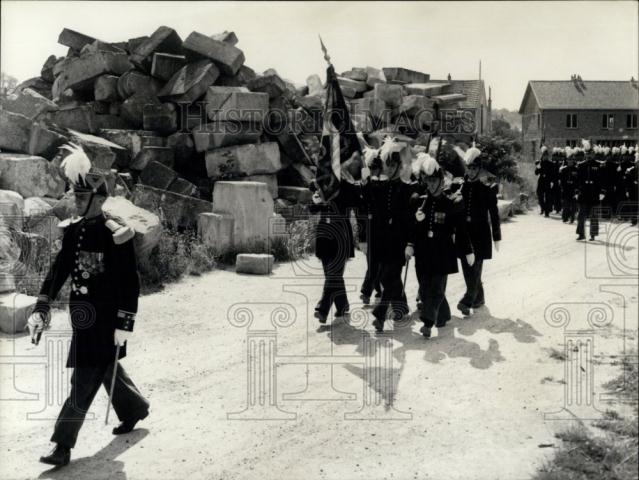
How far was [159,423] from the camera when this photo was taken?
5.38 meters

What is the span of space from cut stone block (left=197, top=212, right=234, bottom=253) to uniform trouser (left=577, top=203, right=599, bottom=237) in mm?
6754

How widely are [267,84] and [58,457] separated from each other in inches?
406

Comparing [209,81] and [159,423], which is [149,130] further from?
[159,423]

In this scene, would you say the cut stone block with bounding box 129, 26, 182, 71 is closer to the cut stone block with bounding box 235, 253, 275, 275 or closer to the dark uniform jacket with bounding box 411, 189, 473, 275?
the cut stone block with bounding box 235, 253, 275, 275

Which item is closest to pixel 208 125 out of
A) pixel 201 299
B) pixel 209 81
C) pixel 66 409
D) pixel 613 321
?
pixel 209 81

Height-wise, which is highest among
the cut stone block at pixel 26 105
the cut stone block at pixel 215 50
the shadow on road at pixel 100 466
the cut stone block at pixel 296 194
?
the cut stone block at pixel 215 50

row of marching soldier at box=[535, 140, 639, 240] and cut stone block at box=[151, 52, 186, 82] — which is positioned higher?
cut stone block at box=[151, 52, 186, 82]

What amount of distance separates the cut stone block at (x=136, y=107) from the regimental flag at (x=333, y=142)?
585 cm

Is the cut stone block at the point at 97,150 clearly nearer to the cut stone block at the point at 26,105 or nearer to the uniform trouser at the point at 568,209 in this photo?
the cut stone block at the point at 26,105

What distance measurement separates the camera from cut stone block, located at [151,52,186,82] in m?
13.3

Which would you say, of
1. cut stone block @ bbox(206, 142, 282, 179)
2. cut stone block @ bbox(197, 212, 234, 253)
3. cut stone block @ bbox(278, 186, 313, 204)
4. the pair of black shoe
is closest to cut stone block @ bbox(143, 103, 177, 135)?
cut stone block @ bbox(206, 142, 282, 179)

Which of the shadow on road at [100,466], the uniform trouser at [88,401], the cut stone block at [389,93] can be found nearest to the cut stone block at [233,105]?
the cut stone block at [389,93]

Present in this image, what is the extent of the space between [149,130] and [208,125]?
3.78ft

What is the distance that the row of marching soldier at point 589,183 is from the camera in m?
13.7
